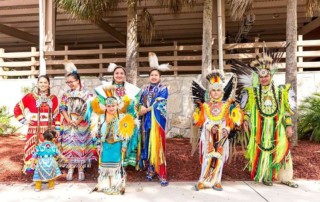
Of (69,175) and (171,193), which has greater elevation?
(69,175)

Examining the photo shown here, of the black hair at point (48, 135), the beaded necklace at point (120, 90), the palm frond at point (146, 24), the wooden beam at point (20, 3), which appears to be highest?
the wooden beam at point (20, 3)

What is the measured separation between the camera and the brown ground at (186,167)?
491cm

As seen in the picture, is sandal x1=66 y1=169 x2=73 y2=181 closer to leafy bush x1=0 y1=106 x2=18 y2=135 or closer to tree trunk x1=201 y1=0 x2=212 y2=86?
tree trunk x1=201 y1=0 x2=212 y2=86

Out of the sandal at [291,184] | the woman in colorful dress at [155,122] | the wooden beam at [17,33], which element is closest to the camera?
the sandal at [291,184]

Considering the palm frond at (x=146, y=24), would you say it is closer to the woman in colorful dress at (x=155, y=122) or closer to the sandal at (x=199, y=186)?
the woman in colorful dress at (x=155, y=122)

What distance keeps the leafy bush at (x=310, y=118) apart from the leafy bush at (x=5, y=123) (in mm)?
7964

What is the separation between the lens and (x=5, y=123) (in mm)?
8680

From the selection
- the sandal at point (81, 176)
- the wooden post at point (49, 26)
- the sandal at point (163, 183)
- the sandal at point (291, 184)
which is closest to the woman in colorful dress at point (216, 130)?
the sandal at point (163, 183)

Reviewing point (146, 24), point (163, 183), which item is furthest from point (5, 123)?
point (163, 183)

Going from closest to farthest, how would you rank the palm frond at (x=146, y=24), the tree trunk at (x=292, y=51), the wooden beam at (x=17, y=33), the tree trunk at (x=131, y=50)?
the tree trunk at (x=292, y=51), the tree trunk at (x=131, y=50), the palm frond at (x=146, y=24), the wooden beam at (x=17, y=33)

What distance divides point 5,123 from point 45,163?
5.33 m

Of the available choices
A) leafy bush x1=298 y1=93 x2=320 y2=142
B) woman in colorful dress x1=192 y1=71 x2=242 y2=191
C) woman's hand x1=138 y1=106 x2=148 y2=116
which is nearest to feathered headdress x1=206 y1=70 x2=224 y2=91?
woman in colorful dress x1=192 y1=71 x2=242 y2=191

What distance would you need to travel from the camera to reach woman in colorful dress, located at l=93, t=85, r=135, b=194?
161 inches

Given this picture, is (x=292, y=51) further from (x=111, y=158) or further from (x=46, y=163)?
(x=46, y=163)
